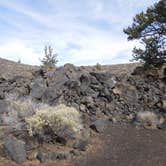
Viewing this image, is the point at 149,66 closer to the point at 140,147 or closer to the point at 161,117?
the point at 161,117

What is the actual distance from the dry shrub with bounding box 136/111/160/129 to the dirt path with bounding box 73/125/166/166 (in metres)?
0.59

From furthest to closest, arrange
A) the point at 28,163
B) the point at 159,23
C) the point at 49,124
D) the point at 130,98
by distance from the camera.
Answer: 1. the point at 159,23
2. the point at 130,98
3. the point at 49,124
4. the point at 28,163

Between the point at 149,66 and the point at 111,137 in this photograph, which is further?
the point at 149,66

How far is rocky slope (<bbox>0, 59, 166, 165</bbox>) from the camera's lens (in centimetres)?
1495

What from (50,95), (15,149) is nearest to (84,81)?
(50,95)

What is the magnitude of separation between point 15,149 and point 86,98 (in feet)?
23.0

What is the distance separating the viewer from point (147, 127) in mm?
17547

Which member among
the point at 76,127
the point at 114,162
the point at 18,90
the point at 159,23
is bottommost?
the point at 114,162

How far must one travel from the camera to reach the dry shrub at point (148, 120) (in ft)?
58.1

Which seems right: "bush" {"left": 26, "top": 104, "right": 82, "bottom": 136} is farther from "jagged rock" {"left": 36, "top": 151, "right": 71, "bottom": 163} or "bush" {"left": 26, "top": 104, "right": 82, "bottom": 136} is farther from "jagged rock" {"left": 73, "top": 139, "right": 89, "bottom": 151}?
"jagged rock" {"left": 36, "top": 151, "right": 71, "bottom": 163}

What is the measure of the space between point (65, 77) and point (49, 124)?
683 cm

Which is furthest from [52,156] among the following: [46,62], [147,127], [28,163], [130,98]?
[46,62]

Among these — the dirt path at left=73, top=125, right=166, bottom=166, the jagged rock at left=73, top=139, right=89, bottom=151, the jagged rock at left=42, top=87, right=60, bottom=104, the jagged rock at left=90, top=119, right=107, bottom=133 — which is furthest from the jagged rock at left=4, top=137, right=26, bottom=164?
the jagged rock at left=42, top=87, right=60, bottom=104

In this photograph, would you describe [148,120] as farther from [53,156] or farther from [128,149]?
[53,156]
